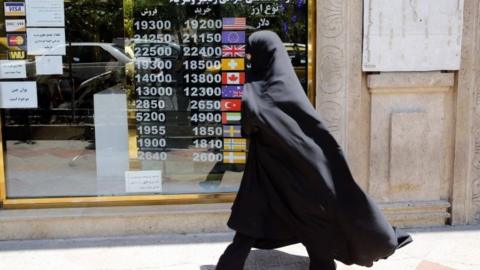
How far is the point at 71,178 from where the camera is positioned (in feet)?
17.6

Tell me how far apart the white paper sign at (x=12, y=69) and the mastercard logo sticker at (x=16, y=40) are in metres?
0.15

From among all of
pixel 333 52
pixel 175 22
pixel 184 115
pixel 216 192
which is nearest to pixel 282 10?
pixel 333 52

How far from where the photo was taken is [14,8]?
509cm

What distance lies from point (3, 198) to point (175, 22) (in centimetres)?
212

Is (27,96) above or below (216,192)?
above

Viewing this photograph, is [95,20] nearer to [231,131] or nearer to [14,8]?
[14,8]

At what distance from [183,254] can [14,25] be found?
7.89 feet

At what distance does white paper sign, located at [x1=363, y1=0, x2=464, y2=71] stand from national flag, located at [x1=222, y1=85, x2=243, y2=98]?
1103 mm

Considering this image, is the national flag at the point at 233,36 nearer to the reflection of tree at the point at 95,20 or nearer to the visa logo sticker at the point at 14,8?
the reflection of tree at the point at 95,20

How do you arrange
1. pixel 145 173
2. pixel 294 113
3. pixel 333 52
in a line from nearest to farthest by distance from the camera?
1. pixel 294 113
2. pixel 333 52
3. pixel 145 173

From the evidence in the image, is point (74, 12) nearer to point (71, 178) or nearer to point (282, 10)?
point (71, 178)

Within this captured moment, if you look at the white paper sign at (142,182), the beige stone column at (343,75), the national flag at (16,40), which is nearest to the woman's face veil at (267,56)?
the beige stone column at (343,75)

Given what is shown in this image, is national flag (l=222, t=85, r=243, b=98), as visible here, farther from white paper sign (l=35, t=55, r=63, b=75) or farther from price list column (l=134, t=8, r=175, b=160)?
white paper sign (l=35, t=55, r=63, b=75)

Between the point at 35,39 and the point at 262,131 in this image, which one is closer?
the point at 262,131
